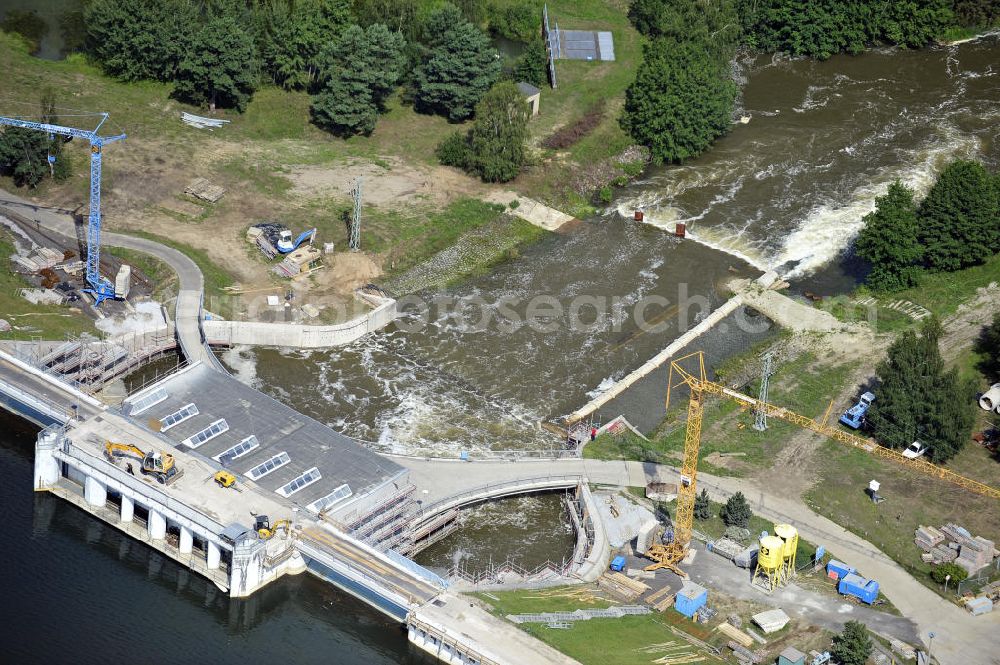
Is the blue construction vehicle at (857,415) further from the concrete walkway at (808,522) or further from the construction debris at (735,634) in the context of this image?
the construction debris at (735,634)

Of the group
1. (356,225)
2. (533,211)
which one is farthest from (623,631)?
(533,211)

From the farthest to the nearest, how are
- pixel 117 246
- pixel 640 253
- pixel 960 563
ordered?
pixel 640 253 < pixel 117 246 < pixel 960 563

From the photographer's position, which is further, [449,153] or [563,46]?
[563,46]

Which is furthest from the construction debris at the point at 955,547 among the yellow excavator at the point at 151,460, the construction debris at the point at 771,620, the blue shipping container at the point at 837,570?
the yellow excavator at the point at 151,460

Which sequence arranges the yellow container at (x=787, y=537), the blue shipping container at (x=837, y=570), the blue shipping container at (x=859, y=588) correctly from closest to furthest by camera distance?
1. the blue shipping container at (x=859, y=588)
2. the yellow container at (x=787, y=537)
3. the blue shipping container at (x=837, y=570)

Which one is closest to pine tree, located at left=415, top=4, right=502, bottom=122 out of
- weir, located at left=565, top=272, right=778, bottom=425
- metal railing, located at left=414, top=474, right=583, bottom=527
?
weir, located at left=565, top=272, right=778, bottom=425

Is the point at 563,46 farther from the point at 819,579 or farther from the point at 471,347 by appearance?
the point at 819,579

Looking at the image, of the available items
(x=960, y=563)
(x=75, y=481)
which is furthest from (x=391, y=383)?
(x=960, y=563)

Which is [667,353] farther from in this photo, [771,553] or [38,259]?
[38,259]
